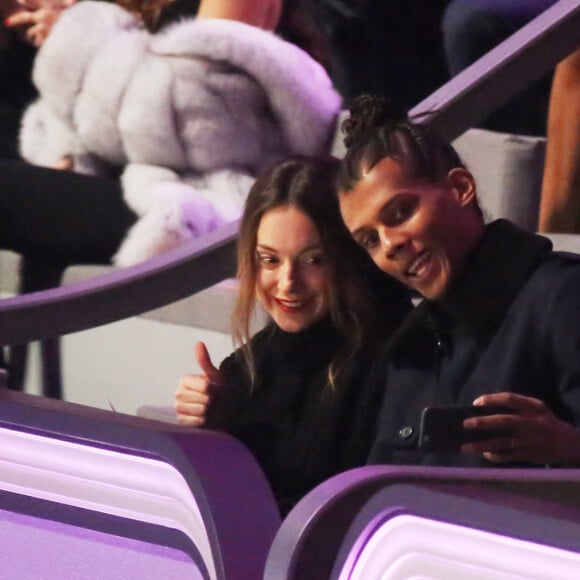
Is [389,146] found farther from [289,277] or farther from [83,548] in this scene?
[83,548]

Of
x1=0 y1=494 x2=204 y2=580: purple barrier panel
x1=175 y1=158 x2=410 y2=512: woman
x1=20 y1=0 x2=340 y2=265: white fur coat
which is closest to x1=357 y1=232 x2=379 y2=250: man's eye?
x1=175 y1=158 x2=410 y2=512: woman

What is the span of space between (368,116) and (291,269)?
0.18 m

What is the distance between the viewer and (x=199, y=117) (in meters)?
2.38

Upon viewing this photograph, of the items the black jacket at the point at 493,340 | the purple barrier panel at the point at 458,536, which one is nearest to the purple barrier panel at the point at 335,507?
the purple barrier panel at the point at 458,536

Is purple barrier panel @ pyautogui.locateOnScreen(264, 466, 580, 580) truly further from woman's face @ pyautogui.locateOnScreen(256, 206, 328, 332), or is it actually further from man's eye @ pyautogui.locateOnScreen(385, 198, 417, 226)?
woman's face @ pyautogui.locateOnScreen(256, 206, 328, 332)

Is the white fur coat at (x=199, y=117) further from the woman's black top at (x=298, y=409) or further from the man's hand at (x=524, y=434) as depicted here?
the man's hand at (x=524, y=434)

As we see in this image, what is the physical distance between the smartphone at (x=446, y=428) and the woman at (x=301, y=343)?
35 centimetres

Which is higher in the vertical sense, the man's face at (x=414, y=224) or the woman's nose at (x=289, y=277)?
the man's face at (x=414, y=224)

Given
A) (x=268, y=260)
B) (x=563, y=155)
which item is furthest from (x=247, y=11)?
(x=268, y=260)

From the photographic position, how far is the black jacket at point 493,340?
1134mm

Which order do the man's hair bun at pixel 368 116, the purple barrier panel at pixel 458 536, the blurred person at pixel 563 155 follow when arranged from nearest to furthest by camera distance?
the purple barrier panel at pixel 458 536, the man's hair bun at pixel 368 116, the blurred person at pixel 563 155

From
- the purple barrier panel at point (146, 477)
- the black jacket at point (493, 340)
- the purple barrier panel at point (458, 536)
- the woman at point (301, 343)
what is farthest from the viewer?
the woman at point (301, 343)

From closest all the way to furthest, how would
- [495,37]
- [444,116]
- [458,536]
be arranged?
[458,536], [444,116], [495,37]

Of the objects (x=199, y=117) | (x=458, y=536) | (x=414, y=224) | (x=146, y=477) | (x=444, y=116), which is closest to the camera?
(x=458, y=536)
